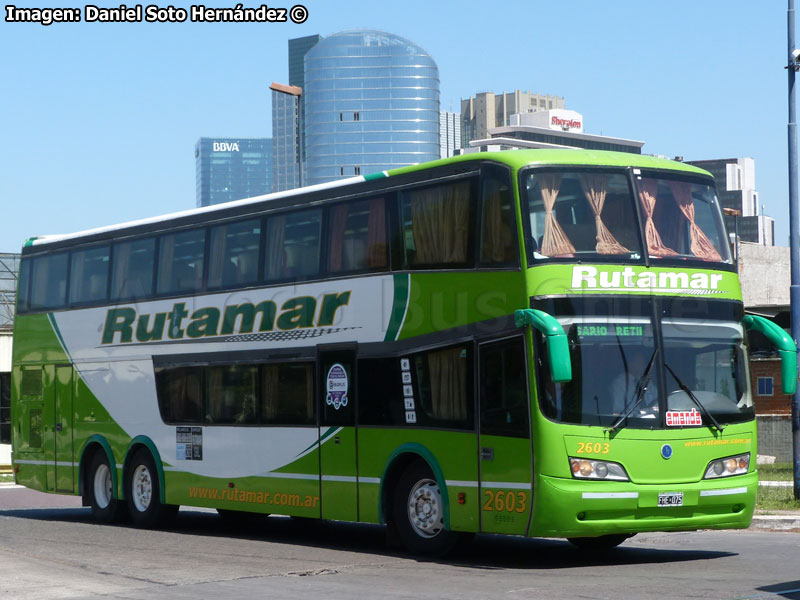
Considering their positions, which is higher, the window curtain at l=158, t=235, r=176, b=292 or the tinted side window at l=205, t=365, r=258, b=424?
the window curtain at l=158, t=235, r=176, b=292

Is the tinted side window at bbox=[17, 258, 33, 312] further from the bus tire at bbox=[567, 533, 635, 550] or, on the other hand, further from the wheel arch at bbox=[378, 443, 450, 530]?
the bus tire at bbox=[567, 533, 635, 550]

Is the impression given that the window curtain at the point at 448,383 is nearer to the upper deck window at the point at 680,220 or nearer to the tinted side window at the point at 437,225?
the tinted side window at the point at 437,225

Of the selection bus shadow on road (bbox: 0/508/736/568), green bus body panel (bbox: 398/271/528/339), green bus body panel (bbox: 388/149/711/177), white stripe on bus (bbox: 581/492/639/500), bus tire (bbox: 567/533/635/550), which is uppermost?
green bus body panel (bbox: 388/149/711/177)

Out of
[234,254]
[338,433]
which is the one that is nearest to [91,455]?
[234,254]

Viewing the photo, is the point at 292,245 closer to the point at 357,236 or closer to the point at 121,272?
the point at 357,236

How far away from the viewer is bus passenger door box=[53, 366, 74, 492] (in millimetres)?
21969

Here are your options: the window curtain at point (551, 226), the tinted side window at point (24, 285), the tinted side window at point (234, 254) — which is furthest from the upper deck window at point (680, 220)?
the tinted side window at point (24, 285)

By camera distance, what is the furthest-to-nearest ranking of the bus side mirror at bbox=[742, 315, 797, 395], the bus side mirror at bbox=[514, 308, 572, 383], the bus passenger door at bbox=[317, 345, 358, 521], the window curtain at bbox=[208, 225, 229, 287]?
the window curtain at bbox=[208, 225, 229, 287] < the bus passenger door at bbox=[317, 345, 358, 521] < the bus side mirror at bbox=[742, 315, 797, 395] < the bus side mirror at bbox=[514, 308, 572, 383]

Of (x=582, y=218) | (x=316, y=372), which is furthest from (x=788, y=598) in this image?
(x=316, y=372)

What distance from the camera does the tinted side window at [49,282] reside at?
22047 millimetres

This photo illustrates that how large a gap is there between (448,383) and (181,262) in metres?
6.32

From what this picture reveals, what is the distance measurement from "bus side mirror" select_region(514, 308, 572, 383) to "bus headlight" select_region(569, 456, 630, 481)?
35.2 inches

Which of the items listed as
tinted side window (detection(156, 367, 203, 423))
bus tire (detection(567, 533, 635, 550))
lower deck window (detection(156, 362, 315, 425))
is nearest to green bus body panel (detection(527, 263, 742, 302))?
bus tire (detection(567, 533, 635, 550))

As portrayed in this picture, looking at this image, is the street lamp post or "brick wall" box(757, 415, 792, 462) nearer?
the street lamp post
